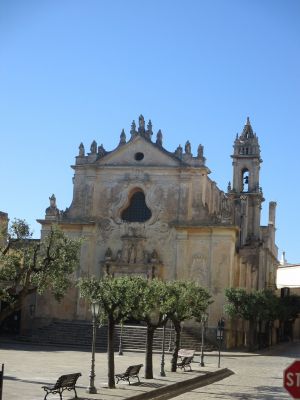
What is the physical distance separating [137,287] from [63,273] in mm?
2914

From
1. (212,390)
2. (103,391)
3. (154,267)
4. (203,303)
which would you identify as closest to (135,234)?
(154,267)

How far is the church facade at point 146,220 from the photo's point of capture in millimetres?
56281

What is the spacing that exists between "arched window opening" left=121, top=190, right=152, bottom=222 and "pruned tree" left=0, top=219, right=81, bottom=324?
3175 cm

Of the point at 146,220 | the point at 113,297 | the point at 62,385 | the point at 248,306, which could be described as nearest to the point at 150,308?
the point at 113,297

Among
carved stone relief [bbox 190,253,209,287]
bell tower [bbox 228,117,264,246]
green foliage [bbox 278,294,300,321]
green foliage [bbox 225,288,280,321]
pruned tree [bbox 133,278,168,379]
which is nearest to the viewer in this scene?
pruned tree [bbox 133,278,168,379]

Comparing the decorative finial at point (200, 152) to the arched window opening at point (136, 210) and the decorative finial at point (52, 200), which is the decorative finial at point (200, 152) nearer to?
the arched window opening at point (136, 210)

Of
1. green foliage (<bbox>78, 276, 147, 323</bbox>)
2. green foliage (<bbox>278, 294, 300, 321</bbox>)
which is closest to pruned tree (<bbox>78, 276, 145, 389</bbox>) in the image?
green foliage (<bbox>78, 276, 147, 323</bbox>)

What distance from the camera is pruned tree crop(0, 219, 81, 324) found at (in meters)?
24.9

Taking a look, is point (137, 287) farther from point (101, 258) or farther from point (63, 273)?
point (101, 258)

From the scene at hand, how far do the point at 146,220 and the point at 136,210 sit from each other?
1.32 m

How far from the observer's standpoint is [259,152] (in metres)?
75.4

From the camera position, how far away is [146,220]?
58.4 meters

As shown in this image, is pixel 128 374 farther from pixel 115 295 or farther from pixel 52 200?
pixel 52 200

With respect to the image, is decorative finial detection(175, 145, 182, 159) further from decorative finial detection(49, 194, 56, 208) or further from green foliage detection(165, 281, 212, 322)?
green foliage detection(165, 281, 212, 322)
